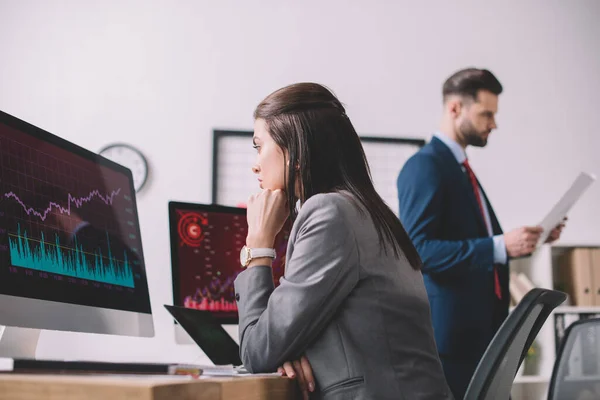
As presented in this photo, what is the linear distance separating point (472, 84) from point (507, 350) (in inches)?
65.0

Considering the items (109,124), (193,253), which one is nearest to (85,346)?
(109,124)

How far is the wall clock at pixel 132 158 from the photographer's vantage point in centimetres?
371

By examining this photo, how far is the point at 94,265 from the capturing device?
1.32 meters

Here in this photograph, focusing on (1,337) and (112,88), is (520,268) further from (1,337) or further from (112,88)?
(1,337)

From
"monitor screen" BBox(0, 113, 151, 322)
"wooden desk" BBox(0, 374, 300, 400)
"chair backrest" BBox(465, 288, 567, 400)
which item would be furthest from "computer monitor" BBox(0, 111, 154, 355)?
"chair backrest" BBox(465, 288, 567, 400)

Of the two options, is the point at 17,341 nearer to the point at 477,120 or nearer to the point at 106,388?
the point at 106,388

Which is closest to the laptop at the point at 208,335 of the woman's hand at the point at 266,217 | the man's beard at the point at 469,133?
the woman's hand at the point at 266,217

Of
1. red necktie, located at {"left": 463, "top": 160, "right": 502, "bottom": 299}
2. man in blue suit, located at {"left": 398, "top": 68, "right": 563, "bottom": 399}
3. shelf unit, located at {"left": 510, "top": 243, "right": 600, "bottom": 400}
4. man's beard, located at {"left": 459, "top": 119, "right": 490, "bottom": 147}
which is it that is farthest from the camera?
shelf unit, located at {"left": 510, "top": 243, "right": 600, "bottom": 400}

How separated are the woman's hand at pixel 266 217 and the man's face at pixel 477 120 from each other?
4.72 feet

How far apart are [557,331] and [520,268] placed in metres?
0.39

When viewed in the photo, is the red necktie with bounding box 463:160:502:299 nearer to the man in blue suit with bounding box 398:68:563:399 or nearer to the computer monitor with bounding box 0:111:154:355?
the man in blue suit with bounding box 398:68:563:399

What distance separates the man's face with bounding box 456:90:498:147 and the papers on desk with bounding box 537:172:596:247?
1.23ft

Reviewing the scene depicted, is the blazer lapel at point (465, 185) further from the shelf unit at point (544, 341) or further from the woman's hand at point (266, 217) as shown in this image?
the shelf unit at point (544, 341)

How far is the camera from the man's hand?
2225 millimetres
